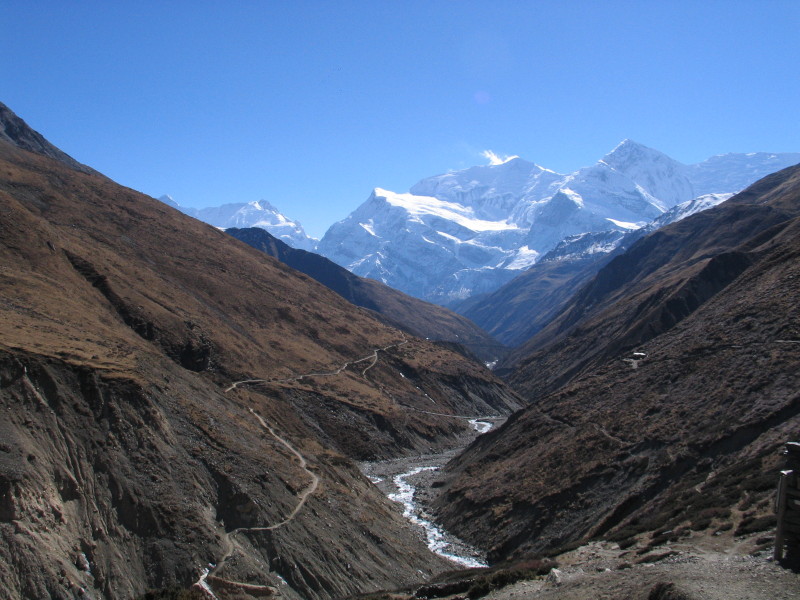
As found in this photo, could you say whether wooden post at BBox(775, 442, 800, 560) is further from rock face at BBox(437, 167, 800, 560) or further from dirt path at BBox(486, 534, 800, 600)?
rock face at BBox(437, 167, 800, 560)

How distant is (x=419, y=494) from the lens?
65.8 metres

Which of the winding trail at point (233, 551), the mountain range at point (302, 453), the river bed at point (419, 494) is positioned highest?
the mountain range at point (302, 453)

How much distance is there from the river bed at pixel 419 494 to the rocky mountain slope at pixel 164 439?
258 cm

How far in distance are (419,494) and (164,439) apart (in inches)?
1297

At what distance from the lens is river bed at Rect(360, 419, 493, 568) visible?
159 ft

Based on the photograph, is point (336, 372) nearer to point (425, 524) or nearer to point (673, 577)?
point (425, 524)

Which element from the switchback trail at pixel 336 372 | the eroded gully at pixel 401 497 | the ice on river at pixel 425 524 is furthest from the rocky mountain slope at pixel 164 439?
the ice on river at pixel 425 524

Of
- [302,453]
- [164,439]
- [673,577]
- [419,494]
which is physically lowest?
[419,494]

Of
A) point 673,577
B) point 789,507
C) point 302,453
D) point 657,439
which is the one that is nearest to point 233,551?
point 302,453

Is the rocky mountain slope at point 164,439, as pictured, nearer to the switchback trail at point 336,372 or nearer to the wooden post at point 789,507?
the switchback trail at point 336,372

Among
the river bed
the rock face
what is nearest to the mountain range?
the rock face

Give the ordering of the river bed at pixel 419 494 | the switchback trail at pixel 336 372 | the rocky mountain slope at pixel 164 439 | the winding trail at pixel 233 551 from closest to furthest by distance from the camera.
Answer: the rocky mountain slope at pixel 164 439 → the winding trail at pixel 233 551 → the river bed at pixel 419 494 → the switchback trail at pixel 336 372

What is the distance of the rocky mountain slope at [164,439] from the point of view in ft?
101

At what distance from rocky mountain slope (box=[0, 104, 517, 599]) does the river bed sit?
2.58 m
